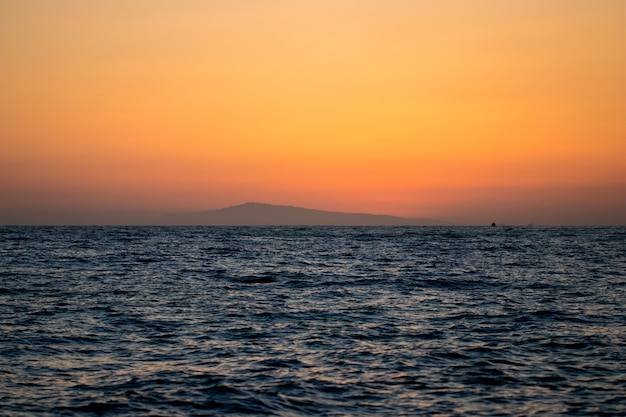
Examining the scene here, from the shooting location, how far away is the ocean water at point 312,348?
15227 millimetres

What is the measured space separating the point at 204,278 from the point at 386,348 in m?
26.1

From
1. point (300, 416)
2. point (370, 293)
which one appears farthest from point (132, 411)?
point (370, 293)

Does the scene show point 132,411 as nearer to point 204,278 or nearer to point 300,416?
point 300,416

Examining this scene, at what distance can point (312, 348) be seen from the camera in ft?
69.3

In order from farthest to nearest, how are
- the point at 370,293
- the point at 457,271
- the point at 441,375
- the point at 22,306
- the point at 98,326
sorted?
the point at 457,271 → the point at 370,293 → the point at 22,306 → the point at 98,326 → the point at 441,375

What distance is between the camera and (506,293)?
36.5 meters

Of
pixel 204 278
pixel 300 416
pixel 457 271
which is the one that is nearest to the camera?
pixel 300 416

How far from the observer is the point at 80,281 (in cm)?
4188

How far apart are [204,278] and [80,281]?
8.08m

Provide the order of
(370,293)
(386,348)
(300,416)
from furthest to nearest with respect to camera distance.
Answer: (370,293)
(386,348)
(300,416)

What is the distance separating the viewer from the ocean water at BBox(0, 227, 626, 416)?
1523 cm

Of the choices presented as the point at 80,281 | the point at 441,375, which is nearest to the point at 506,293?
the point at 441,375

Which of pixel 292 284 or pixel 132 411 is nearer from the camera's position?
pixel 132 411

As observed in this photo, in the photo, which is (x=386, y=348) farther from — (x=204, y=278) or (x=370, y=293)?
(x=204, y=278)
